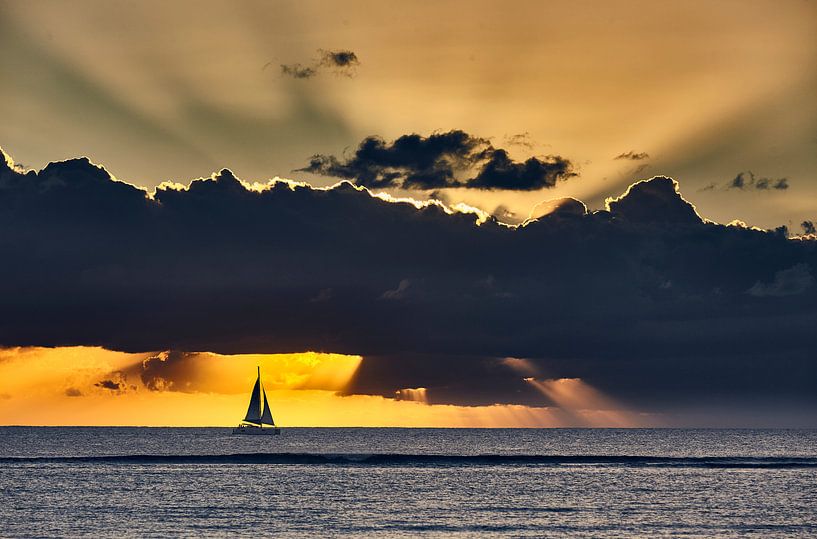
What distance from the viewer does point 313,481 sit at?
6033 inches

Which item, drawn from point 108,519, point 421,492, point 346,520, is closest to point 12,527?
point 108,519

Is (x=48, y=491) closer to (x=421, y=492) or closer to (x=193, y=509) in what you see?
(x=193, y=509)

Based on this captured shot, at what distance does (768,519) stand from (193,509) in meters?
55.5

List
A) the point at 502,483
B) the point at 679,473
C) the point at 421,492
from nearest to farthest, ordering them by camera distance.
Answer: the point at 421,492
the point at 502,483
the point at 679,473

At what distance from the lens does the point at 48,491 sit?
13525 centimetres

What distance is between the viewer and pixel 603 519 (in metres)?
105

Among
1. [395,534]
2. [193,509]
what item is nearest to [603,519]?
[395,534]

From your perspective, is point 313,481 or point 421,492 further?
point 313,481

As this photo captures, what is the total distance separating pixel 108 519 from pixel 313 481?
167ft

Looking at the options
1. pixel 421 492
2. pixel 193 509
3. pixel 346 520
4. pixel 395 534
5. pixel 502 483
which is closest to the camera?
pixel 395 534

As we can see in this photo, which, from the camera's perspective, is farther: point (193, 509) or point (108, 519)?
point (193, 509)

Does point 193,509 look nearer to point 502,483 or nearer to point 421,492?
point 421,492

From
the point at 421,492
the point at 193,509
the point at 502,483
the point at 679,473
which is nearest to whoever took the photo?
the point at 193,509

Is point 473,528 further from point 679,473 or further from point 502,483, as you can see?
point 679,473
